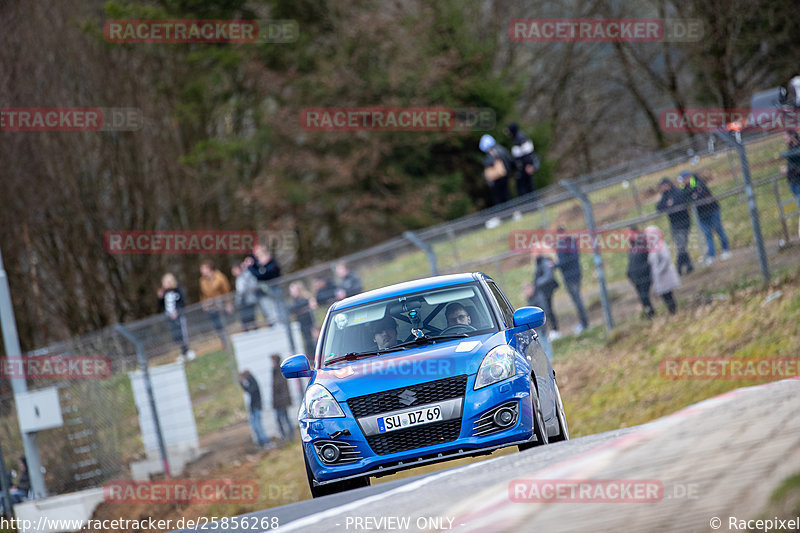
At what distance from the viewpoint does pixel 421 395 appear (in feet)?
27.7

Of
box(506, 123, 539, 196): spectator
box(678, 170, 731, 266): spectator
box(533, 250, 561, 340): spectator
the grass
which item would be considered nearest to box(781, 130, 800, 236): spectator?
box(678, 170, 731, 266): spectator

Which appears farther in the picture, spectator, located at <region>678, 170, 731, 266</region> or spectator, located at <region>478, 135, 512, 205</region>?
spectator, located at <region>478, 135, 512, 205</region>

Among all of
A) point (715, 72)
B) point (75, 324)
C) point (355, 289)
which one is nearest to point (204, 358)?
point (355, 289)

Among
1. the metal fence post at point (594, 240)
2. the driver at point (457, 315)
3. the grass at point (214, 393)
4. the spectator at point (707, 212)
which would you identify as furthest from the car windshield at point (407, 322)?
the grass at point (214, 393)

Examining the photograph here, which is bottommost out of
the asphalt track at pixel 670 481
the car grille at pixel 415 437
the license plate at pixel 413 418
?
the car grille at pixel 415 437

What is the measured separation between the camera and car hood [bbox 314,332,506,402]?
336 inches

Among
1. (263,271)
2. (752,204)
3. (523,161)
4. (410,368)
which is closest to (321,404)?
(410,368)

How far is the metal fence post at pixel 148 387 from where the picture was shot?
1922 centimetres

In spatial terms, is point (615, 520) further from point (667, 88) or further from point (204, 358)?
point (667, 88)

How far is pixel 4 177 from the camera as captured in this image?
1475 inches

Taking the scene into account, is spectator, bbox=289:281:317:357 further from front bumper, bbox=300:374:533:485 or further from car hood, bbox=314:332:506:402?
front bumper, bbox=300:374:533:485

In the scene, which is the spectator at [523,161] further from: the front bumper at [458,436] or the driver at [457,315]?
the front bumper at [458,436]

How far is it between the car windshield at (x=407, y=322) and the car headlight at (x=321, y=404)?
0.56 m

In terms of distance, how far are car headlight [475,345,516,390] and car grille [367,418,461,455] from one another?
354 mm
